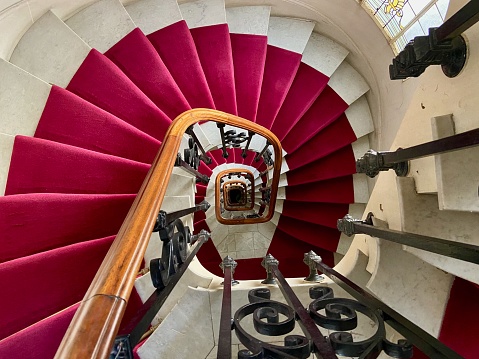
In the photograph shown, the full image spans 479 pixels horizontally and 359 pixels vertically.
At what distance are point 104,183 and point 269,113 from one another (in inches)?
74.8

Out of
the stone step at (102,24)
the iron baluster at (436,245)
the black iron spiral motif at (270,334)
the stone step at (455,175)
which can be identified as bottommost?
the black iron spiral motif at (270,334)

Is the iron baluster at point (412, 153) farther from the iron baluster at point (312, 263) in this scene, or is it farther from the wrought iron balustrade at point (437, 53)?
the iron baluster at point (312, 263)

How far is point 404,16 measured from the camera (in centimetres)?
251

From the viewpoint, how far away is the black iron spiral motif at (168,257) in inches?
38.6

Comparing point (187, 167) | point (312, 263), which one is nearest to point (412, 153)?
point (312, 263)

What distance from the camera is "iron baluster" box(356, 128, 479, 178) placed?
2.08 ft

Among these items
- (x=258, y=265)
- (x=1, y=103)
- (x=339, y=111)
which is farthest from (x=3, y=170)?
(x=258, y=265)

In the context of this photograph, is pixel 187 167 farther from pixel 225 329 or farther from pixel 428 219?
pixel 428 219

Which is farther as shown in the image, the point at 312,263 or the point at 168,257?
the point at 312,263

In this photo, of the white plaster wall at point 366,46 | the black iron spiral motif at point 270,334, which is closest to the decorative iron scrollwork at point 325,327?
the black iron spiral motif at point 270,334

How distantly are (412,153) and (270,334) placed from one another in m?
0.60

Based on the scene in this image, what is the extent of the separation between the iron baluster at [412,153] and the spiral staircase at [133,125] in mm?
1000

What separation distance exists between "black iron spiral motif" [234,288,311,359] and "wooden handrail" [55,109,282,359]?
0.33 meters

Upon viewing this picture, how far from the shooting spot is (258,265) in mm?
4559
